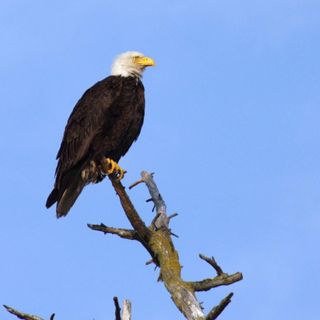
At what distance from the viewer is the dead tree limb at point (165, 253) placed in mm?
6352

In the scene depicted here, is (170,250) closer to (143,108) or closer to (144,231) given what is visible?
(144,231)

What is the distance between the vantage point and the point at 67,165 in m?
9.09

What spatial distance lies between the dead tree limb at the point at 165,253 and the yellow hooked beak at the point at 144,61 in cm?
232

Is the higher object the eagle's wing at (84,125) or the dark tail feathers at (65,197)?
the eagle's wing at (84,125)

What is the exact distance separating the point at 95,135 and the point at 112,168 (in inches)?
26.2

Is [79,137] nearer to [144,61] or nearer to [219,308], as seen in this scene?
[144,61]

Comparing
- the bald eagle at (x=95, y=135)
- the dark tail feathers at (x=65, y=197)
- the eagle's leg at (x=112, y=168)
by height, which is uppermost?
the bald eagle at (x=95, y=135)

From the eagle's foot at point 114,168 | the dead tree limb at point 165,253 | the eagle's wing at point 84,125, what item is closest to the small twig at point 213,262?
the dead tree limb at point 165,253

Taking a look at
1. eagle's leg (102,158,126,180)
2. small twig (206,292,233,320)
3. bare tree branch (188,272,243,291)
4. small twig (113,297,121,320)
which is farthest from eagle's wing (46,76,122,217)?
small twig (206,292,233,320)

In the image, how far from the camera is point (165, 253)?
7219 millimetres

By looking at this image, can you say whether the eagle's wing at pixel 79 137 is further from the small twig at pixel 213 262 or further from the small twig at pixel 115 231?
A: the small twig at pixel 213 262

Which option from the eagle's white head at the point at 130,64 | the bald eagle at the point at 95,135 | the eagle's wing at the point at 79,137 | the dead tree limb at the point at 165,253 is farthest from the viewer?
the eagle's white head at the point at 130,64

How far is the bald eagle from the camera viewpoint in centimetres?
901

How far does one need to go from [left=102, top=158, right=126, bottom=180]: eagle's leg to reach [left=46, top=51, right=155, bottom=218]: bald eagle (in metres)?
0.01
